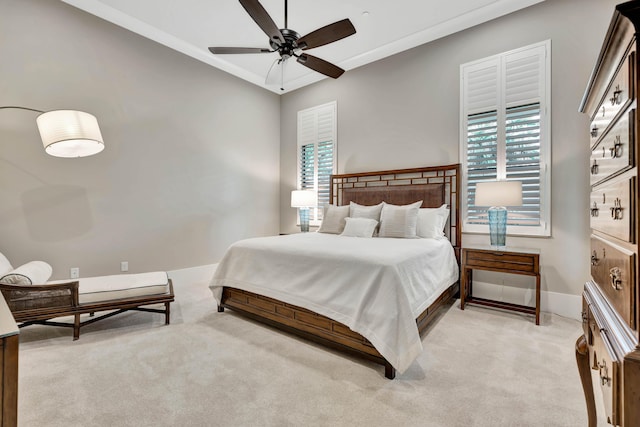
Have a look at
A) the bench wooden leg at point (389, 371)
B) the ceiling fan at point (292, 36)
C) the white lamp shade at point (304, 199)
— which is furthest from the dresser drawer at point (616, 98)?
the white lamp shade at point (304, 199)

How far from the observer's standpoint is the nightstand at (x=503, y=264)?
9.39ft

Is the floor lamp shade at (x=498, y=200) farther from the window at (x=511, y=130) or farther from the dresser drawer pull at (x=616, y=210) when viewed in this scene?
the dresser drawer pull at (x=616, y=210)

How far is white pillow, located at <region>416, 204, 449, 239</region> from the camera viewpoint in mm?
3492

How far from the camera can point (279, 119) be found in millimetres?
5953

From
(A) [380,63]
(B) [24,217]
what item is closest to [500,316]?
(A) [380,63]

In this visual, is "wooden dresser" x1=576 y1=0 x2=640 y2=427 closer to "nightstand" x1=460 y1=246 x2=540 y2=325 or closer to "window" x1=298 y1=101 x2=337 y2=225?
"nightstand" x1=460 y1=246 x2=540 y2=325

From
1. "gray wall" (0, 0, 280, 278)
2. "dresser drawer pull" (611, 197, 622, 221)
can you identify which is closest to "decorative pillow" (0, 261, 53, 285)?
"gray wall" (0, 0, 280, 278)

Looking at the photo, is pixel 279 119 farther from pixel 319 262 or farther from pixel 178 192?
pixel 319 262

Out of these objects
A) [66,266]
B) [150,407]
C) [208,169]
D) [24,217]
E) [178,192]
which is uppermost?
[208,169]

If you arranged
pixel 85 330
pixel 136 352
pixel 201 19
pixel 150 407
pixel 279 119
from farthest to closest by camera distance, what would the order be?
1. pixel 279 119
2. pixel 201 19
3. pixel 85 330
4. pixel 136 352
5. pixel 150 407

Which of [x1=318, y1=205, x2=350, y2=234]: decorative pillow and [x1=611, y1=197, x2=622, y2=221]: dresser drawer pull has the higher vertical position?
[x1=611, y1=197, x2=622, y2=221]: dresser drawer pull

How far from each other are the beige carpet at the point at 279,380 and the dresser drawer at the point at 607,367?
760 mm

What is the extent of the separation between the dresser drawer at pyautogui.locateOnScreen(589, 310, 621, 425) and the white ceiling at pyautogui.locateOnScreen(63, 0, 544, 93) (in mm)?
3519

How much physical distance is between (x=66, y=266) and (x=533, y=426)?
442 centimetres
